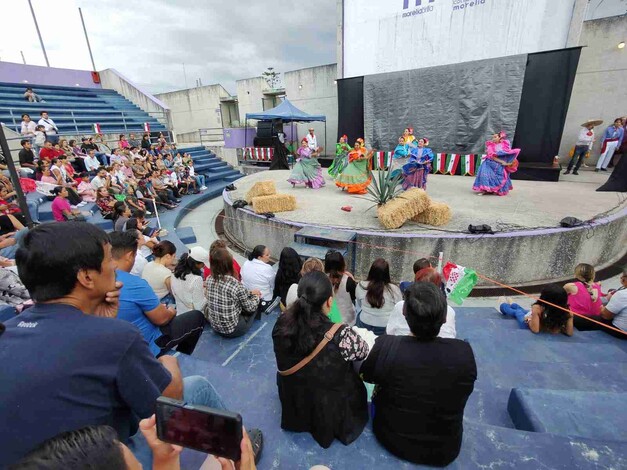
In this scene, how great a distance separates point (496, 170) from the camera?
6.77 meters

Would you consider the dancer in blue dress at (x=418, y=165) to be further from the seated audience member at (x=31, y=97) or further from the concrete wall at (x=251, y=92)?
the concrete wall at (x=251, y=92)

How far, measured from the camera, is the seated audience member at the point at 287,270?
341cm

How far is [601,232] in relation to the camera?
15.7ft

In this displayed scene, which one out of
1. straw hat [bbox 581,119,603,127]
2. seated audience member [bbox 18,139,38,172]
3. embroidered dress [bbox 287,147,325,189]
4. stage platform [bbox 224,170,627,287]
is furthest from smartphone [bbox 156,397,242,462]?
straw hat [bbox 581,119,603,127]

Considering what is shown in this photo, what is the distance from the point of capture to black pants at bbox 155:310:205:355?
2.35 metres

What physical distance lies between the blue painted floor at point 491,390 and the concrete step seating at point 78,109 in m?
11.5

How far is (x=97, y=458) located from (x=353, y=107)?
1261 centimetres

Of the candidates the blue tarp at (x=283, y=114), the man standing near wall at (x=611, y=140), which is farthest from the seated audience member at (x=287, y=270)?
the man standing near wall at (x=611, y=140)

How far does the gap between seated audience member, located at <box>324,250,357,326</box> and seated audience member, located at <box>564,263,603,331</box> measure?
2232mm

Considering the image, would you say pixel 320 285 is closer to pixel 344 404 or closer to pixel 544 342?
pixel 344 404

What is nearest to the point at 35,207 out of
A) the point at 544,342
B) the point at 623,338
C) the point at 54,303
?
the point at 54,303

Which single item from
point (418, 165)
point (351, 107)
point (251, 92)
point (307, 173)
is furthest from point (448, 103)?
point (251, 92)

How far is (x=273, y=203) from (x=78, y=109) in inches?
471

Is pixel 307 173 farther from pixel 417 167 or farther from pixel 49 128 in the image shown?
pixel 49 128
